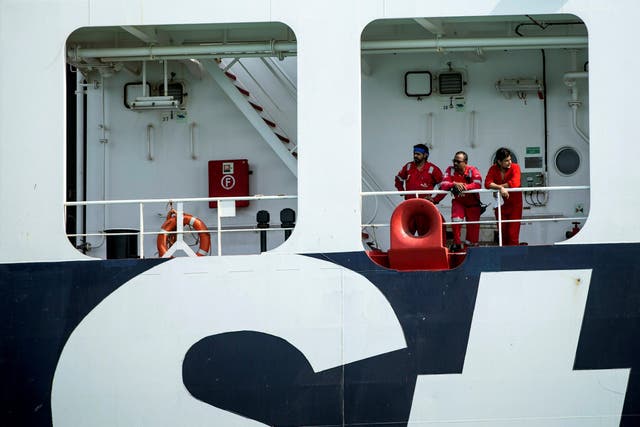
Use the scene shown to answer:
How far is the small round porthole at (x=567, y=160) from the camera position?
958 centimetres

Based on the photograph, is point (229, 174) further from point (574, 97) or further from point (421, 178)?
point (574, 97)

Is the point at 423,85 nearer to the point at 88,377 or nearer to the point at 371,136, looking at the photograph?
the point at 371,136

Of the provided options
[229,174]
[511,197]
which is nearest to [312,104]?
[511,197]

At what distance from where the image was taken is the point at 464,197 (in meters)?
8.45

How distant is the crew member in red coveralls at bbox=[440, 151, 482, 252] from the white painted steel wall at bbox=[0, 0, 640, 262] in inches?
→ 43.2

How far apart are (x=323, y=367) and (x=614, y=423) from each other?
2279mm

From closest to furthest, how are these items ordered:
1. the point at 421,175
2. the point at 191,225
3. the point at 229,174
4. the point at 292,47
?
the point at 191,225, the point at 292,47, the point at 421,175, the point at 229,174

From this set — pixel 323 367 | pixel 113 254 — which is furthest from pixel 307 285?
pixel 113 254

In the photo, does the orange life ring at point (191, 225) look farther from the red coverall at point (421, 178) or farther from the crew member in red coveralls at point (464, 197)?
the crew member in red coveralls at point (464, 197)

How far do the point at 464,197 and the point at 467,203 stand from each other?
0.07 m

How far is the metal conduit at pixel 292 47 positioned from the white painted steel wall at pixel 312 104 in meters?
0.64

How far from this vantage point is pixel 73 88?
1053cm

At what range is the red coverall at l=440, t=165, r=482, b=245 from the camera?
8.27 m

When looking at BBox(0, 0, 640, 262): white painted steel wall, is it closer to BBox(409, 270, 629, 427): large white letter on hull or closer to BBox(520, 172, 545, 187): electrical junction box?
BBox(409, 270, 629, 427): large white letter on hull
